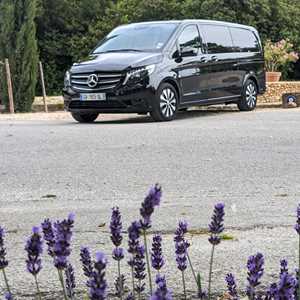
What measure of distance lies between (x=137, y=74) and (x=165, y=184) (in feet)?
18.5

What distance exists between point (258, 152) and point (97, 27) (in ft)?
69.2

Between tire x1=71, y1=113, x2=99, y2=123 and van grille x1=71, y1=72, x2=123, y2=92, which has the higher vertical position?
van grille x1=71, y1=72, x2=123, y2=92

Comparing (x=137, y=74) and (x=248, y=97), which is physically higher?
(x=137, y=74)

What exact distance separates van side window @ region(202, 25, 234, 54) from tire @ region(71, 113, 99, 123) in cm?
251

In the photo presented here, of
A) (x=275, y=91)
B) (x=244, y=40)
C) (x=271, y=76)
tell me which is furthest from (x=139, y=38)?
(x=271, y=76)

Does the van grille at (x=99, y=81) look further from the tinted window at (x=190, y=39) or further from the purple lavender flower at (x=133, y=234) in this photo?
the purple lavender flower at (x=133, y=234)

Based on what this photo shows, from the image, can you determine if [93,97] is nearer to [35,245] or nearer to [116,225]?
[116,225]

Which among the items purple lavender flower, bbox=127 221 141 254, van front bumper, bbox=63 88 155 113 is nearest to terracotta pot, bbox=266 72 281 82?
van front bumper, bbox=63 88 155 113

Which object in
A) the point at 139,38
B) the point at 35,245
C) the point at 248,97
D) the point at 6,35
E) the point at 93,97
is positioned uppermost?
the point at 6,35

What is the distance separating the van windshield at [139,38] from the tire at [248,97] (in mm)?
2713

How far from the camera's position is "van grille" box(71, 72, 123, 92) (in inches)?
446

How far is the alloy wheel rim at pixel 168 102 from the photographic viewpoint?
463 inches

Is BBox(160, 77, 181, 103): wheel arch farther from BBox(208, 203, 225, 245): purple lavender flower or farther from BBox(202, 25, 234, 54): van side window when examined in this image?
BBox(208, 203, 225, 245): purple lavender flower

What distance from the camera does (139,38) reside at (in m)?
12.5
